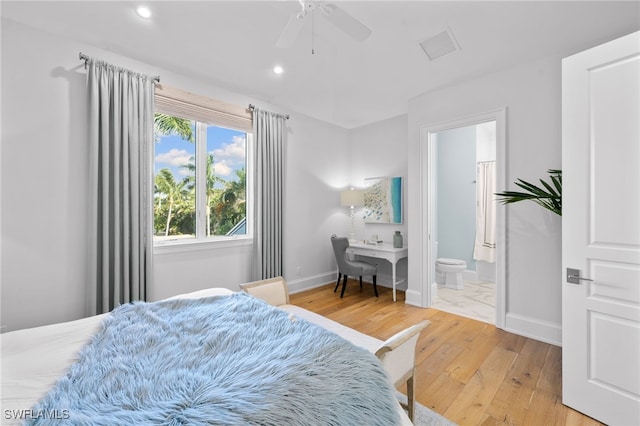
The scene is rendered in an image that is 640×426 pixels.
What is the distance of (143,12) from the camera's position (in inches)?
83.9

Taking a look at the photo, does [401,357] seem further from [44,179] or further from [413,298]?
[44,179]

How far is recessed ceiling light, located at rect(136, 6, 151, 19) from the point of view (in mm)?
2092

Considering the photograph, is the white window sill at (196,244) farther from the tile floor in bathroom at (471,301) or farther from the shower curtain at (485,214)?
the shower curtain at (485,214)

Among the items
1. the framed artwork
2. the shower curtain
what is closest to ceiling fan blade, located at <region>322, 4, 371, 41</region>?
the framed artwork

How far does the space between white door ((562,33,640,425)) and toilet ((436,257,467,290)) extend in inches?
98.8

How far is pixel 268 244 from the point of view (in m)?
3.72

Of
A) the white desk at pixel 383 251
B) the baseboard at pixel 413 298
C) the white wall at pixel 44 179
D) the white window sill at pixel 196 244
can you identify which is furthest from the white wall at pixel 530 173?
the white wall at pixel 44 179

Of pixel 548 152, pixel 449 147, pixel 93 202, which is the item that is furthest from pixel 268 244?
pixel 449 147

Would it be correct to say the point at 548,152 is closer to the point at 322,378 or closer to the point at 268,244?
the point at 322,378

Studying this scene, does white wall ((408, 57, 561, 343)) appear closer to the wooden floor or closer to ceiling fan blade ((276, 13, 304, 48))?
the wooden floor

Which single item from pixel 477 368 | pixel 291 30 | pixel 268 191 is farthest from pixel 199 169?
pixel 477 368

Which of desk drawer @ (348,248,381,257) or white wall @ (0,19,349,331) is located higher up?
white wall @ (0,19,349,331)

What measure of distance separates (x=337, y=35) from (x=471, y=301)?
3628 millimetres

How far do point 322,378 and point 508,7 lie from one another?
2.76 meters
